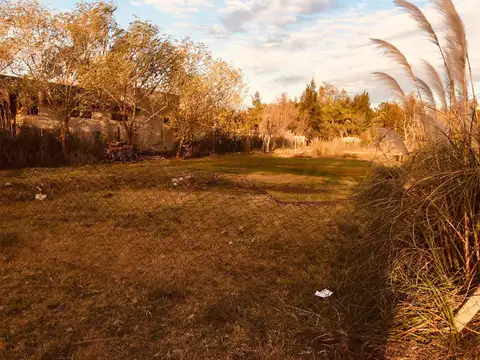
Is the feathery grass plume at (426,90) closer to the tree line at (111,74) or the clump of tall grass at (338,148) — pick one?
the tree line at (111,74)

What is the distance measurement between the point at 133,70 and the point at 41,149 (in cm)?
562

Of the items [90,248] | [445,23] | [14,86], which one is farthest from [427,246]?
[14,86]

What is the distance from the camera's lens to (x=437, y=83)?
8.28ft

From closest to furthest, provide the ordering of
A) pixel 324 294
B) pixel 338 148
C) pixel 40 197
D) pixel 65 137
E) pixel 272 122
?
1. pixel 324 294
2. pixel 40 197
3. pixel 65 137
4. pixel 338 148
5. pixel 272 122

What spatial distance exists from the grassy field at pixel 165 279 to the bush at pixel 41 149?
4095 mm

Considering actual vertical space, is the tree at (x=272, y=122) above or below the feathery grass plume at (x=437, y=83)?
above

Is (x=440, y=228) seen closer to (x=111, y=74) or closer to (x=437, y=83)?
(x=437, y=83)

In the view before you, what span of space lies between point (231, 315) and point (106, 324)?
2.91ft

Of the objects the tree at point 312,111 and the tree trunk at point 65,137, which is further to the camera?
the tree at point 312,111

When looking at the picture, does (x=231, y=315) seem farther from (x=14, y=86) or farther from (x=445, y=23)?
(x=14, y=86)

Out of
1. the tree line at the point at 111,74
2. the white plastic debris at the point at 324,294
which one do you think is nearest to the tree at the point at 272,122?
the tree line at the point at 111,74

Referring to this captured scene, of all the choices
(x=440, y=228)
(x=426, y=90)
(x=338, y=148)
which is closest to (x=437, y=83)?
(x=426, y=90)

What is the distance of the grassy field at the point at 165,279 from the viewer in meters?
2.43

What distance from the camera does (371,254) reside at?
2430 mm
